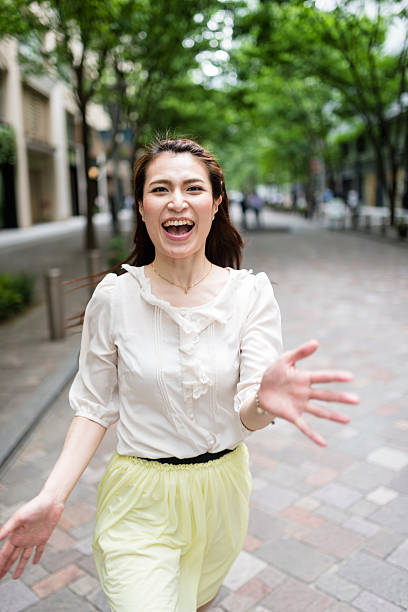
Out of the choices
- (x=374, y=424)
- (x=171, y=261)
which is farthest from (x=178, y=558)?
(x=374, y=424)

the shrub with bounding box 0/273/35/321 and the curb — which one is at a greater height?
the shrub with bounding box 0/273/35/321

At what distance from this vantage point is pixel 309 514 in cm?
377

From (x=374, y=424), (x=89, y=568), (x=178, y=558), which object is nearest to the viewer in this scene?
(x=178, y=558)

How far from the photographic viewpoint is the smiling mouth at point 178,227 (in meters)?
1.96

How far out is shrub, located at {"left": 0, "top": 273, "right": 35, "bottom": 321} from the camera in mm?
9568

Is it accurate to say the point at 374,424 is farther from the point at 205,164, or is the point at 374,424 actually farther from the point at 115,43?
→ the point at 115,43

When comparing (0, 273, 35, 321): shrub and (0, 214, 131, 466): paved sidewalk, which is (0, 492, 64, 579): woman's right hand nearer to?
(0, 214, 131, 466): paved sidewalk

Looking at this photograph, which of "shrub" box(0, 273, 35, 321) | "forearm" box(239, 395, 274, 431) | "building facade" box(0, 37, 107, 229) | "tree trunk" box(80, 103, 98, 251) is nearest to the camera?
"forearm" box(239, 395, 274, 431)

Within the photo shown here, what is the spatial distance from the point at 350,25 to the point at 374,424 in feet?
51.4

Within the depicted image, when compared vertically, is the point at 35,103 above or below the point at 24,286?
above

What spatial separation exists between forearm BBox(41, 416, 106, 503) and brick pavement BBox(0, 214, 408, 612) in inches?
55.2

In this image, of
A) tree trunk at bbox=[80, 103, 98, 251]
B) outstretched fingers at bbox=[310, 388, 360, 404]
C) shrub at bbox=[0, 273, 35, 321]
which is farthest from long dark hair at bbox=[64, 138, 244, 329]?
tree trunk at bbox=[80, 103, 98, 251]

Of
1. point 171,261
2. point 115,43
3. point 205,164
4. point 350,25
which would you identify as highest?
point 350,25

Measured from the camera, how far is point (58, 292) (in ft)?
26.8
